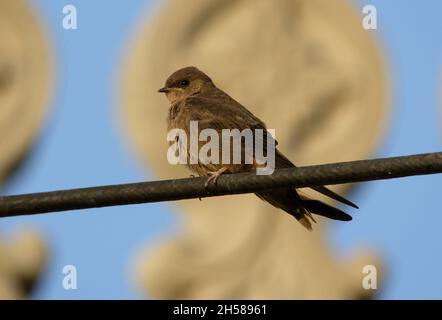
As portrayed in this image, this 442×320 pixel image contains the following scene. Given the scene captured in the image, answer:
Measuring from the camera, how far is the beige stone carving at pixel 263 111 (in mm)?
15523

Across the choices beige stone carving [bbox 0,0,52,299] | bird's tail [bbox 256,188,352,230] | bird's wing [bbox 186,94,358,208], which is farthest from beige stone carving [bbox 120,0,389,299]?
bird's tail [bbox 256,188,352,230]

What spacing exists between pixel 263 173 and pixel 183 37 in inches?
294

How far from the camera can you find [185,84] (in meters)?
12.9

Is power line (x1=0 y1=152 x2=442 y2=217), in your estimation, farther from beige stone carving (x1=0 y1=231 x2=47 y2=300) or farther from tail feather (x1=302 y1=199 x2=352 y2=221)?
beige stone carving (x1=0 y1=231 x2=47 y2=300)

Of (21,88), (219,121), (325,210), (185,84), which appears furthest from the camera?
(21,88)

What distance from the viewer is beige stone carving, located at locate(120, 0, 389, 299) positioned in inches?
611

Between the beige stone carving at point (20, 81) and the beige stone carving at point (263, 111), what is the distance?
4.33 ft

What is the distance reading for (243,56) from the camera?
16.7 m

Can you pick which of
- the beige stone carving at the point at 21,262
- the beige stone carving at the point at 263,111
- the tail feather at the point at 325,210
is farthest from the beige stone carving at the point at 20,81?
the tail feather at the point at 325,210

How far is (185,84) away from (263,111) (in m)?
3.48

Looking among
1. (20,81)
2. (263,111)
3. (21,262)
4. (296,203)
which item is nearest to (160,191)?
(296,203)

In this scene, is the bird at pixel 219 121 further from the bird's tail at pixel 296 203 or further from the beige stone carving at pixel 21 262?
the beige stone carving at pixel 21 262

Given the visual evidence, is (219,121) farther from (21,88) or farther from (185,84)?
(21,88)
